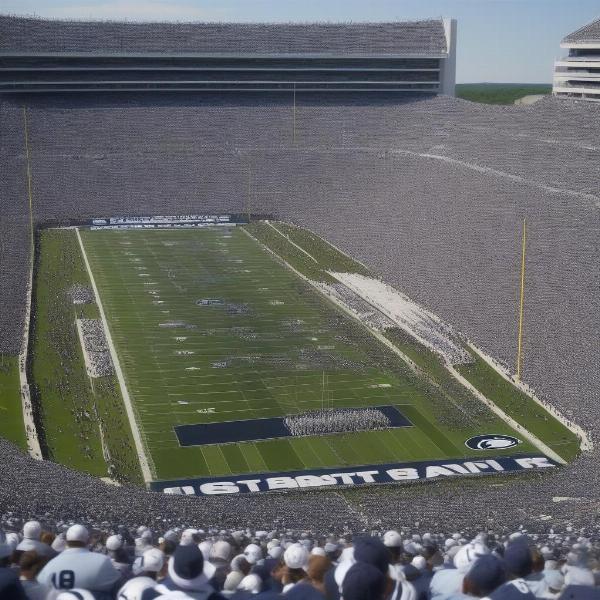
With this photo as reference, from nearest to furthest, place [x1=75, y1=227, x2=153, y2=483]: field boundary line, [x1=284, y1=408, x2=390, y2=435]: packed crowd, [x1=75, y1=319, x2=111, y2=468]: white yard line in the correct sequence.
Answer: [x1=75, y1=227, x2=153, y2=483]: field boundary line
[x1=75, y1=319, x2=111, y2=468]: white yard line
[x1=284, y1=408, x2=390, y2=435]: packed crowd

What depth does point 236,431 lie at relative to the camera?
58.3ft

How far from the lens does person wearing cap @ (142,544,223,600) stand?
177 inches

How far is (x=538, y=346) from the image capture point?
21.4 m

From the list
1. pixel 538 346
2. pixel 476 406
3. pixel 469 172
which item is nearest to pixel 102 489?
pixel 476 406

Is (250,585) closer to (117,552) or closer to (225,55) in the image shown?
(117,552)

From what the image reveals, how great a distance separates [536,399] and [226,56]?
33097 millimetres

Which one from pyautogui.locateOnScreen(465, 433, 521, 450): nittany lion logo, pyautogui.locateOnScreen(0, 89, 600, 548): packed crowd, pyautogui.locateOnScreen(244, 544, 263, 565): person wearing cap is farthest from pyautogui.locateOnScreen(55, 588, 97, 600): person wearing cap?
pyautogui.locateOnScreen(465, 433, 521, 450): nittany lion logo

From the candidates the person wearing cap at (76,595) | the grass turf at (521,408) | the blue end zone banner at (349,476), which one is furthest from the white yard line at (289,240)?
the person wearing cap at (76,595)

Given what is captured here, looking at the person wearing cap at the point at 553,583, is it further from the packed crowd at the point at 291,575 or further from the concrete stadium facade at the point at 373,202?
the concrete stadium facade at the point at 373,202

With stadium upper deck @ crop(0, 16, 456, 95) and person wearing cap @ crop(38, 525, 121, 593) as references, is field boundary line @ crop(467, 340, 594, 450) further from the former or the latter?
stadium upper deck @ crop(0, 16, 456, 95)

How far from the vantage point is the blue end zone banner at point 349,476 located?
50.8 ft

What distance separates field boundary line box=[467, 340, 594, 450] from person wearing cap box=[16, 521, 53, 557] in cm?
1283

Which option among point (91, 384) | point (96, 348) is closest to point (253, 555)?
point (91, 384)

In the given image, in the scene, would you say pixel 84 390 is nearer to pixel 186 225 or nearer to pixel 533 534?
pixel 533 534
